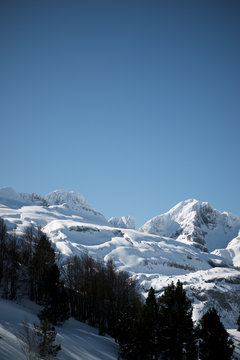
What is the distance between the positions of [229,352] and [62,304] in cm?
2003

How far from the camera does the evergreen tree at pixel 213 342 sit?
27.8m

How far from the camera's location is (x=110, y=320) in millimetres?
Answer: 46219

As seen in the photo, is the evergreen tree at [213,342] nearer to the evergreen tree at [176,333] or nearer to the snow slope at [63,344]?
the evergreen tree at [176,333]

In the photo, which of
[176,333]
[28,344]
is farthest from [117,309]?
[28,344]

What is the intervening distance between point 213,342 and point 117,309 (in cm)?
1951

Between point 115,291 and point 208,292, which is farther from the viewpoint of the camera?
point 208,292

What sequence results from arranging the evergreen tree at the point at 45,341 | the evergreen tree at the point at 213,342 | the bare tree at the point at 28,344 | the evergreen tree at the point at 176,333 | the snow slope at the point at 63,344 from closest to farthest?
1. the bare tree at the point at 28,344
2. the evergreen tree at the point at 45,341
3. the snow slope at the point at 63,344
4. the evergreen tree at the point at 213,342
5. the evergreen tree at the point at 176,333

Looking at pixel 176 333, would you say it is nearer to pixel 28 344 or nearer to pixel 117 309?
pixel 117 309

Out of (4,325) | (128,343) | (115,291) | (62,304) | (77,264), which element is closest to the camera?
(4,325)

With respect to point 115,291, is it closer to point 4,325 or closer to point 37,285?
point 37,285

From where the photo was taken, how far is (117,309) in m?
44.6

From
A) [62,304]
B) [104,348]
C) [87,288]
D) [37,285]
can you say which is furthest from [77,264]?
[104,348]

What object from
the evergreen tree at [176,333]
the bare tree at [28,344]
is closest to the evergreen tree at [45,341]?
the bare tree at [28,344]

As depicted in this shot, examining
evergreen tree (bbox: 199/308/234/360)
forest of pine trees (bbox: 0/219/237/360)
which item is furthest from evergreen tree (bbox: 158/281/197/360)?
evergreen tree (bbox: 199/308/234/360)
